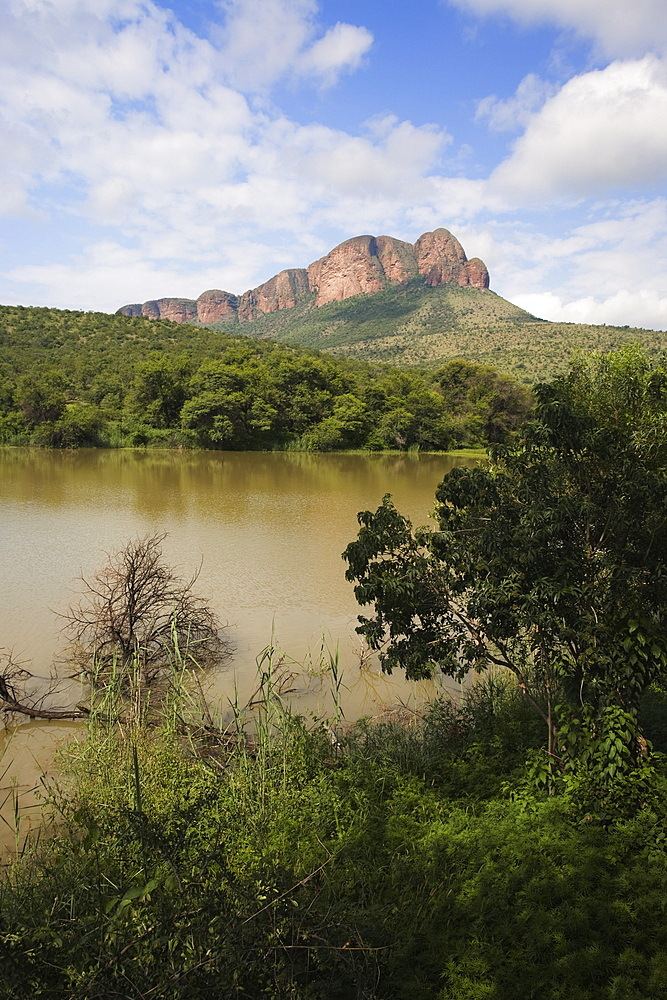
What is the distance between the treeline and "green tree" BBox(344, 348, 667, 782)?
1374 inches

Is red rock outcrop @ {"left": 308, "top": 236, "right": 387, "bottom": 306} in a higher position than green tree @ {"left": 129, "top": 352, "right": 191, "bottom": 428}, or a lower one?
A: higher

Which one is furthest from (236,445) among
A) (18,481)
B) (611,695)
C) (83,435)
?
(611,695)

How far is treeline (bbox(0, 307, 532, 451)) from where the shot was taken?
129 ft

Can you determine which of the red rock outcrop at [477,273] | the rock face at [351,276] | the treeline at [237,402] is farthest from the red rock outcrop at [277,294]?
the treeline at [237,402]

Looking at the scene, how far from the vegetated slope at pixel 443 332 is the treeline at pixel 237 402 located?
355 inches

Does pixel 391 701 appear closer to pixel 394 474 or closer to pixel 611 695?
pixel 611 695

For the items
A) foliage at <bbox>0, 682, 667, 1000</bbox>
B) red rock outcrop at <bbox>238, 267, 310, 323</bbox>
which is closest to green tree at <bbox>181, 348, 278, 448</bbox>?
foliage at <bbox>0, 682, 667, 1000</bbox>

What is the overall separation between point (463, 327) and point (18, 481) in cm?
7559

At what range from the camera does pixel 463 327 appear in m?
88.6

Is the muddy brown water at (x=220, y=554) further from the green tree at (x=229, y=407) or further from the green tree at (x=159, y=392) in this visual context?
the green tree at (x=159, y=392)

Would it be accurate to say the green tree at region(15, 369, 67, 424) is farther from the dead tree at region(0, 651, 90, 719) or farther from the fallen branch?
the fallen branch

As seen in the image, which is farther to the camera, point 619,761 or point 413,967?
point 619,761

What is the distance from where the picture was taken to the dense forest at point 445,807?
8.99 feet

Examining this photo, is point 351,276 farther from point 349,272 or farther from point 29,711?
point 29,711
